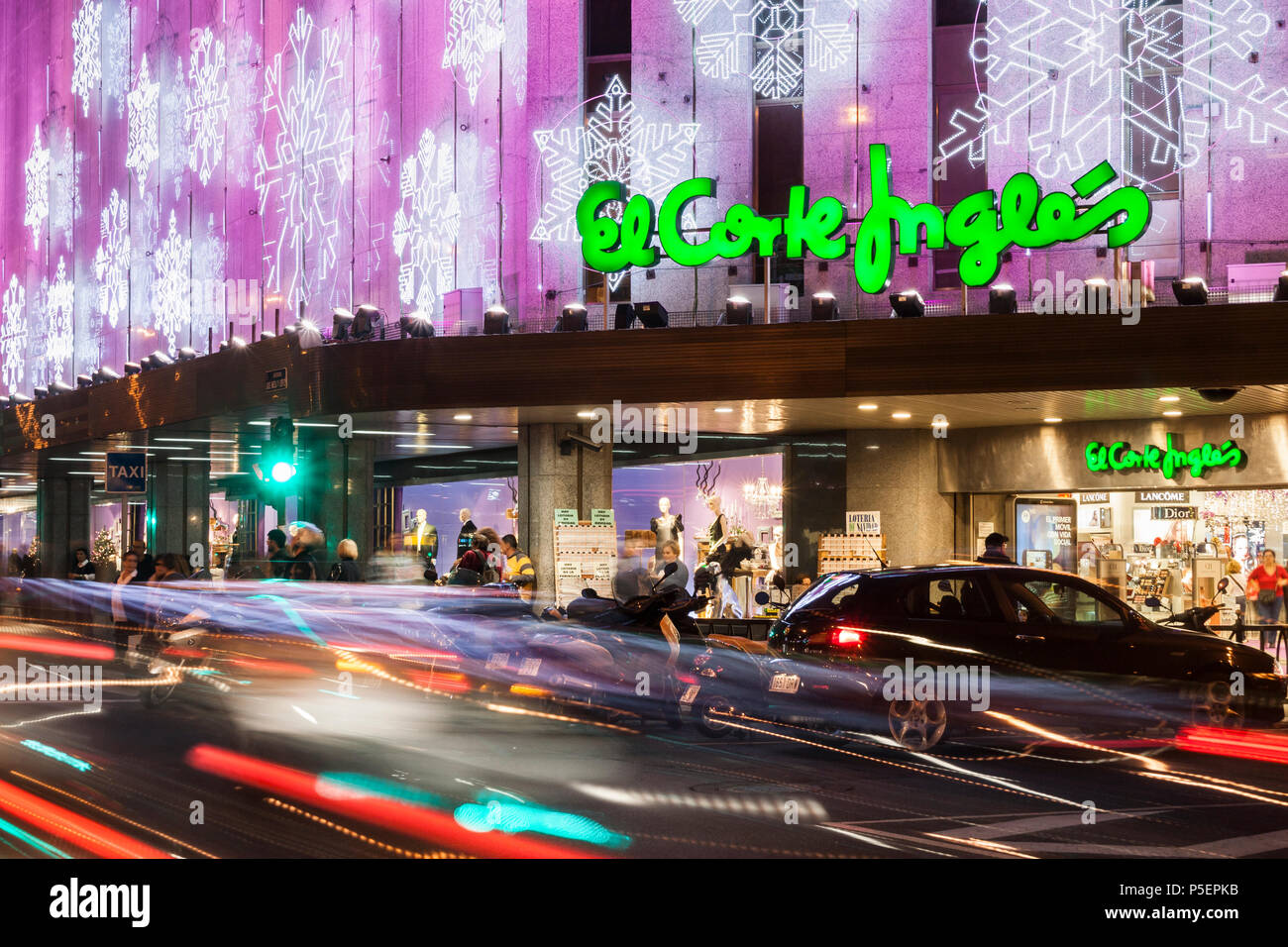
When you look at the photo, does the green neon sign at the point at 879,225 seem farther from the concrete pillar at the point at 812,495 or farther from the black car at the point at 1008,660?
the black car at the point at 1008,660

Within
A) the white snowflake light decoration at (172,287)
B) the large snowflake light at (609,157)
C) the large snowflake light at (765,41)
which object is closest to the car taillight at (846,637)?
the large snowflake light at (609,157)

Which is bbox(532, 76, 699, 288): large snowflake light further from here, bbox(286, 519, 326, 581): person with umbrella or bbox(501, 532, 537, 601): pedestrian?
bbox(286, 519, 326, 581): person with umbrella

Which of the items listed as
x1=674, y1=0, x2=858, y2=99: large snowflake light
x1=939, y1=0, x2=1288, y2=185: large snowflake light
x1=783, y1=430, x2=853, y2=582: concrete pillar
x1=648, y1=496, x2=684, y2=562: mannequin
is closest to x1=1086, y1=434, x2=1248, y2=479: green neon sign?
x1=939, y1=0, x2=1288, y2=185: large snowflake light

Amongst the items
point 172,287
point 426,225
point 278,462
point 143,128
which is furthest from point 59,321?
point 278,462

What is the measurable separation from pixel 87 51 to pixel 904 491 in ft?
112

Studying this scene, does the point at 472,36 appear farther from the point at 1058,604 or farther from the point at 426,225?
the point at 1058,604

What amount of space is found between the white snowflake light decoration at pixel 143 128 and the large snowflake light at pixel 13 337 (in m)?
10.9

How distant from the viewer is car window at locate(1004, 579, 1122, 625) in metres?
11.3

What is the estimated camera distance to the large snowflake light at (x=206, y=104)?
112ft

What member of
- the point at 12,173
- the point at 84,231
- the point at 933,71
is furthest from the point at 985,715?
the point at 12,173

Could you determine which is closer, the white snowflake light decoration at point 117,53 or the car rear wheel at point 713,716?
the car rear wheel at point 713,716
